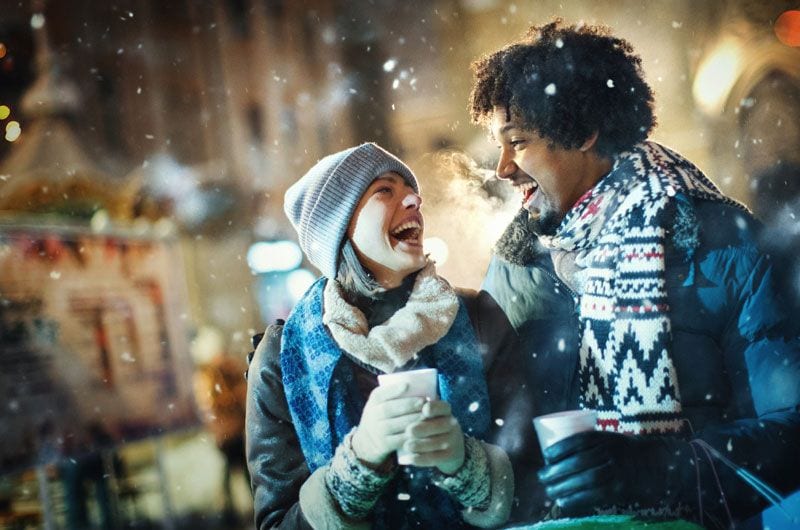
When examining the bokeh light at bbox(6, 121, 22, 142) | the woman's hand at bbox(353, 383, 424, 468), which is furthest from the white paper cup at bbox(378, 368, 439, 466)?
the bokeh light at bbox(6, 121, 22, 142)

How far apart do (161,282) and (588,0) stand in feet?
10.4

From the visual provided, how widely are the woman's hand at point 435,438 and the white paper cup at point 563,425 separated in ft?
0.66

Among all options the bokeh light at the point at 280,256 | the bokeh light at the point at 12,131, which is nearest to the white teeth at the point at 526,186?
the bokeh light at the point at 280,256

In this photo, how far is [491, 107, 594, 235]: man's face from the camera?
6.39 feet

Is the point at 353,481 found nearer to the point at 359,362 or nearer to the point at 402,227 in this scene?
the point at 359,362

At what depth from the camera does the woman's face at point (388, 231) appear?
5.71 ft

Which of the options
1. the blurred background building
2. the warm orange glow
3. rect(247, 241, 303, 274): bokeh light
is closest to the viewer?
the blurred background building

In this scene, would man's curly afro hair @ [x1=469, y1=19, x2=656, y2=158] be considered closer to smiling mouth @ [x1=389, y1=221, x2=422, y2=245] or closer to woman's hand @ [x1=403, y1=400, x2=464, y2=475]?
smiling mouth @ [x1=389, y1=221, x2=422, y2=245]

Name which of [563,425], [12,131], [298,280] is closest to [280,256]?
[298,280]

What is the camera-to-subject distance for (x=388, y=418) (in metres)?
1.47

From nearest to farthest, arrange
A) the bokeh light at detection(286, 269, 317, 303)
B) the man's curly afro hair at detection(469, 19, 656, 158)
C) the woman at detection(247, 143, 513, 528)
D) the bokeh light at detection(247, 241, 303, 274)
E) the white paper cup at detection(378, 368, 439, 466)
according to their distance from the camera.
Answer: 1. the white paper cup at detection(378, 368, 439, 466)
2. the woman at detection(247, 143, 513, 528)
3. the man's curly afro hair at detection(469, 19, 656, 158)
4. the bokeh light at detection(247, 241, 303, 274)
5. the bokeh light at detection(286, 269, 317, 303)

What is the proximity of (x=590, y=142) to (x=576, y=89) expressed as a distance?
0.17 meters

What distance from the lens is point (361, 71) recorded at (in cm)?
448

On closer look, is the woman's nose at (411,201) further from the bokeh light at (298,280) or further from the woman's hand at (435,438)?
the bokeh light at (298,280)
